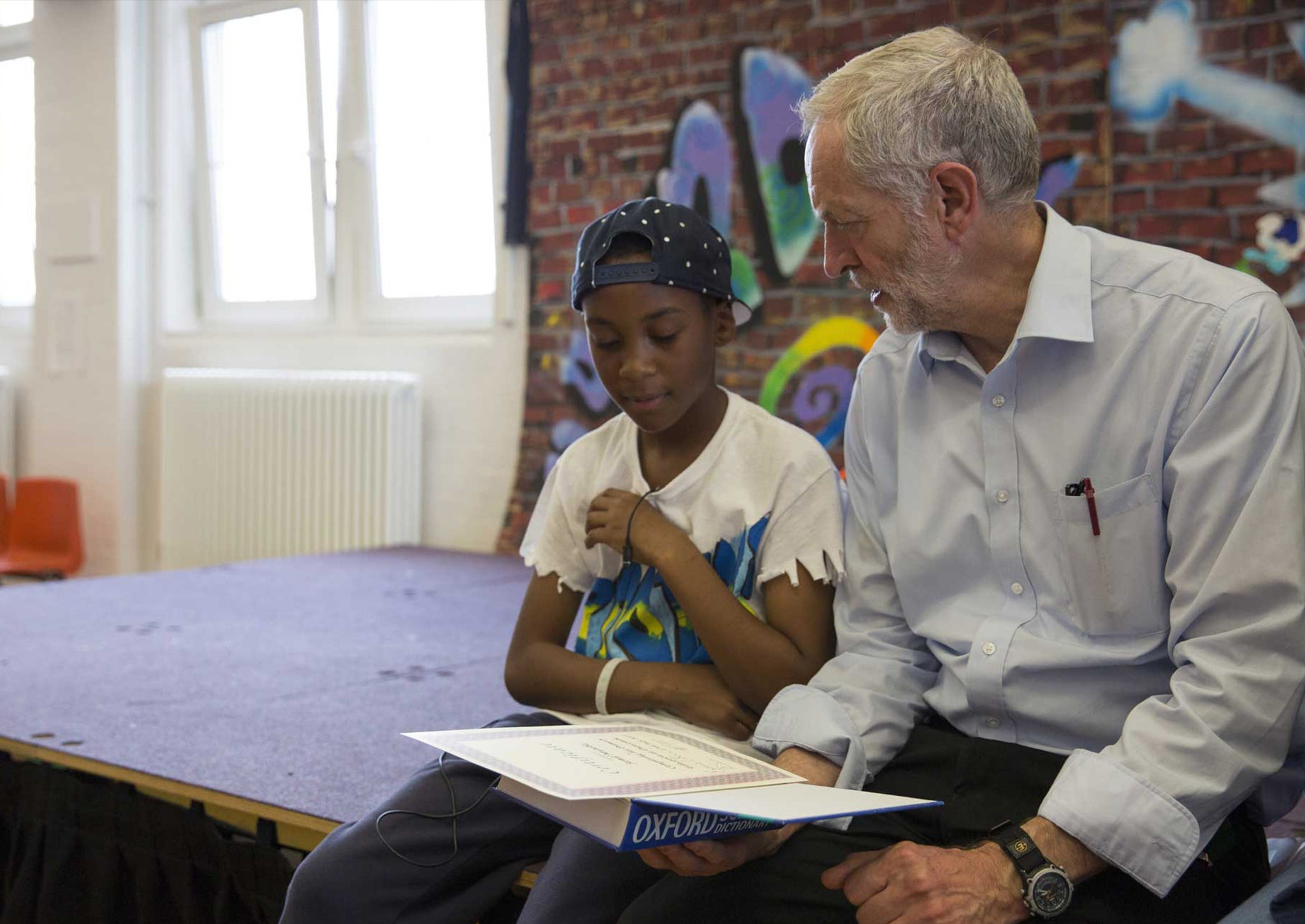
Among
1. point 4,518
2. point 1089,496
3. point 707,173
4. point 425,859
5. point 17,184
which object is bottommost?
point 4,518

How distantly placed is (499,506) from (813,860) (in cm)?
352

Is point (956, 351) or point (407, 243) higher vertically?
point (407, 243)

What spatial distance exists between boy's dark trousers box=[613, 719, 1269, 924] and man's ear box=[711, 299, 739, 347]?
0.56 metres

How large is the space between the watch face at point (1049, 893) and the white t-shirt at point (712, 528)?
47cm

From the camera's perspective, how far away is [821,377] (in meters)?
3.87

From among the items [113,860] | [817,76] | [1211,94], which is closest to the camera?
[113,860]

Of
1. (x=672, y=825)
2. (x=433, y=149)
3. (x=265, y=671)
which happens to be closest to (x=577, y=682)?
(x=672, y=825)

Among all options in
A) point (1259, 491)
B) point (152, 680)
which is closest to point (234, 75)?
point (152, 680)

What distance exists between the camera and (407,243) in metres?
4.99

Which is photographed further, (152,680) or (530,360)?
(530,360)

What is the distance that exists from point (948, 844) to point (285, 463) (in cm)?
409

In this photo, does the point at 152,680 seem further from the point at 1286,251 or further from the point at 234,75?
the point at 234,75

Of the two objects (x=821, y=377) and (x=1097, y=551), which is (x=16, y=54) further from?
(x=1097, y=551)

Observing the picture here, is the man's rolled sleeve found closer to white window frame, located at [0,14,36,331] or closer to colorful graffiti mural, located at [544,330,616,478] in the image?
colorful graffiti mural, located at [544,330,616,478]
